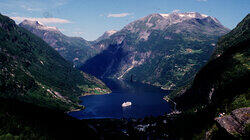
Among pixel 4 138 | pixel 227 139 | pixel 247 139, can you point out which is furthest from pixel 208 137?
pixel 4 138

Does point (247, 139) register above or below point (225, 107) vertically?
below

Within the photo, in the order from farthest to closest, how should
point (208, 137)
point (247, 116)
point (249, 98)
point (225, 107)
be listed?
point (225, 107) < point (249, 98) < point (208, 137) < point (247, 116)

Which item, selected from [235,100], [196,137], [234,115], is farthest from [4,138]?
[235,100]

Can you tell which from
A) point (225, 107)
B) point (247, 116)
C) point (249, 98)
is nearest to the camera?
point (247, 116)

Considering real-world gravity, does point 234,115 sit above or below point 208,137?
above

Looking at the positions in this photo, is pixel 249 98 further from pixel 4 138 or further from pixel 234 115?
pixel 4 138

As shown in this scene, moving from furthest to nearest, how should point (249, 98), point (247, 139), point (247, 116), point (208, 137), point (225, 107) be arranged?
point (225, 107)
point (249, 98)
point (208, 137)
point (247, 116)
point (247, 139)

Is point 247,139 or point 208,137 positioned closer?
point 247,139

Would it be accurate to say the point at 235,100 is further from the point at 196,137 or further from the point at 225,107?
the point at 196,137

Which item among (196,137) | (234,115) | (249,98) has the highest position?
(249,98)
